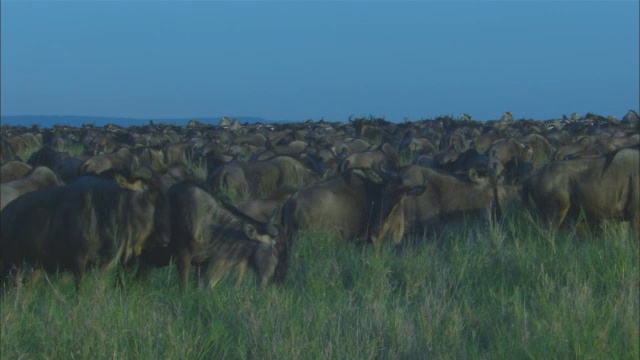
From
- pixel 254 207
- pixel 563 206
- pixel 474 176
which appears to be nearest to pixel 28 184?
pixel 254 207

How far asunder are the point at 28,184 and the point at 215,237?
8.58ft

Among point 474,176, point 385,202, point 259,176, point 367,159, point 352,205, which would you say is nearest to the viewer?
point 385,202

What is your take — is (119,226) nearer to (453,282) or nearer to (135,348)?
(135,348)

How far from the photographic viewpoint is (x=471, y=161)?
12.8 metres

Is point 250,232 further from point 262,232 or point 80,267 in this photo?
point 80,267

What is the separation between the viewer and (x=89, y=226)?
6.88 m

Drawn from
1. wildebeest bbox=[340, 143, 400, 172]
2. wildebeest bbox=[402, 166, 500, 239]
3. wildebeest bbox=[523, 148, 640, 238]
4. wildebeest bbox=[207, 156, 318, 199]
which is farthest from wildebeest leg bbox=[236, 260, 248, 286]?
wildebeest bbox=[340, 143, 400, 172]

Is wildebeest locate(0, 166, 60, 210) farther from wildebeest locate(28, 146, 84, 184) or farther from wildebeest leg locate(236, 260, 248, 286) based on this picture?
wildebeest locate(28, 146, 84, 184)

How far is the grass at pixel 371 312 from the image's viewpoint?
515cm

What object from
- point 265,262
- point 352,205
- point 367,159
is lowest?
point 265,262

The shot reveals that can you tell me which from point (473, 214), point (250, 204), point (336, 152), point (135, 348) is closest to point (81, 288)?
point (135, 348)

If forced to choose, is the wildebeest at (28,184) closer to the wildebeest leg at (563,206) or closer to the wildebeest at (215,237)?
the wildebeest at (215,237)

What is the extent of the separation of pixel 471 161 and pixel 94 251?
22.8 ft

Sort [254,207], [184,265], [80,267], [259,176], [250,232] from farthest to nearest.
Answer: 1. [259,176]
2. [254,207]
3. [184,265]
4. [250,232]
5. [80,267]
